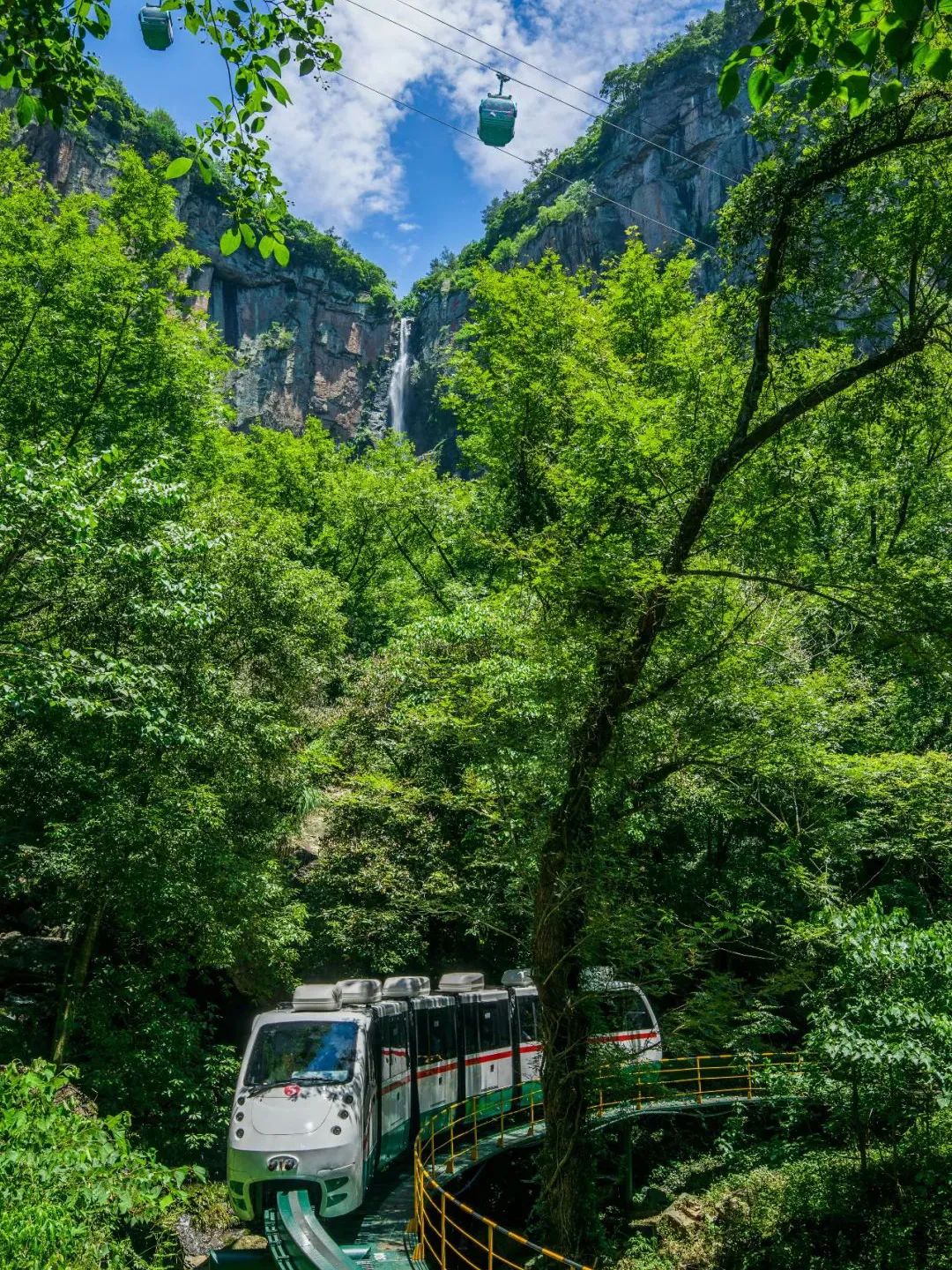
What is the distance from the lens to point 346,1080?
1074cm

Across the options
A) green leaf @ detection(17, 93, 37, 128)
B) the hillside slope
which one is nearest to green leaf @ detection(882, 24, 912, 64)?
green leaf @ detection(17, 93, 37, 128)

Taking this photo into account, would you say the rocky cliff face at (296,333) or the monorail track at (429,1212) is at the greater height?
the rocky cliff face at (296,333)

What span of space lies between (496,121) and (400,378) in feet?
212

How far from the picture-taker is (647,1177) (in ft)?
57.1

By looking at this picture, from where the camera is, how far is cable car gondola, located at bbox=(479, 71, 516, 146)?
1147 cm

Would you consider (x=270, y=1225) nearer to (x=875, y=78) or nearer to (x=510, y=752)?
(x=510, y=752)

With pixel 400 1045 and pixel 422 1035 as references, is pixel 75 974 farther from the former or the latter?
pixel 422 1035

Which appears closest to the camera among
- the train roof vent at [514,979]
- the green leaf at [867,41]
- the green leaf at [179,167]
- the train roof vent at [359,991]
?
the green leaf at [867,41]

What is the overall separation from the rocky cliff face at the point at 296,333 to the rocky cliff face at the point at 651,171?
6.11 m

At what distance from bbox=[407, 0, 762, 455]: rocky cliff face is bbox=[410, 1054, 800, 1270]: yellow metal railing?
51867 mm

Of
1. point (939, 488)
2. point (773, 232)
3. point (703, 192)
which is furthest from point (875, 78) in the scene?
point (703, 192)

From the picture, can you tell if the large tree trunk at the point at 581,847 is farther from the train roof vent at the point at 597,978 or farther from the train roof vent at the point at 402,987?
the train roof vent at the point at 402,987

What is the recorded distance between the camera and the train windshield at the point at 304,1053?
35.4 ft

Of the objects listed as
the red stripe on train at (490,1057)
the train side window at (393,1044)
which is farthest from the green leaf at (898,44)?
the red stripe on train at (490,1057)
